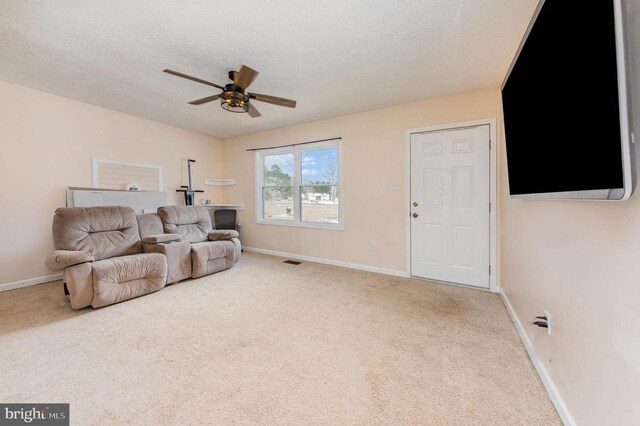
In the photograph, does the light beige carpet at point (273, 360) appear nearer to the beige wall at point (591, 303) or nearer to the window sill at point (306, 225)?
the beige wall at point (591, 303)

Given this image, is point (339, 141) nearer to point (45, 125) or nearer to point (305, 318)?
point (305, 318)

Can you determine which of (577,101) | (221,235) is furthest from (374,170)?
(577,101)

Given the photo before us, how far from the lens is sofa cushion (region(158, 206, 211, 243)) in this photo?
12.7 ft

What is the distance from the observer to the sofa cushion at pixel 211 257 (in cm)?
354

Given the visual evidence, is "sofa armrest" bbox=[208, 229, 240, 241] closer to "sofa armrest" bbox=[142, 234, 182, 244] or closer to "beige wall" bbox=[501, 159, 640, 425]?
"sofa armrest" bbox=[142, 234, 182, 244]

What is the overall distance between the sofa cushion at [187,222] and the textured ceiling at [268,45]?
5.40 ft

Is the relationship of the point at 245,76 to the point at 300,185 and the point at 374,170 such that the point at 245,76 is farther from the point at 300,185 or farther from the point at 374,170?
the point at 300,185

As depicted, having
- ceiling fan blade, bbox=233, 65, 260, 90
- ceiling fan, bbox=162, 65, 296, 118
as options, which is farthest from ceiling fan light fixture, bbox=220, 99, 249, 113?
ceiling fan blade, bbox=233, 65, 260, 90

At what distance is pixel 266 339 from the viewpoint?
2.06 m

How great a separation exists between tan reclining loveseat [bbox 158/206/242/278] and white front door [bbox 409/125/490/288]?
2815 millimetres

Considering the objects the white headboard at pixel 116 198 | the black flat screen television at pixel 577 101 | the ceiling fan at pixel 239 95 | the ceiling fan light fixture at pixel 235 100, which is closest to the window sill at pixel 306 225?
the white headboard at pixel 116 198

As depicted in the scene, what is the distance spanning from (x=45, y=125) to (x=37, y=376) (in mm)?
3406

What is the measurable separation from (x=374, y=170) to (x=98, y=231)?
3.75 metres

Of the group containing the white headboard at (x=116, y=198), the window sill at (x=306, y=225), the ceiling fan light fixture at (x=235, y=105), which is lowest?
the window sill at (x=306, y=225)
